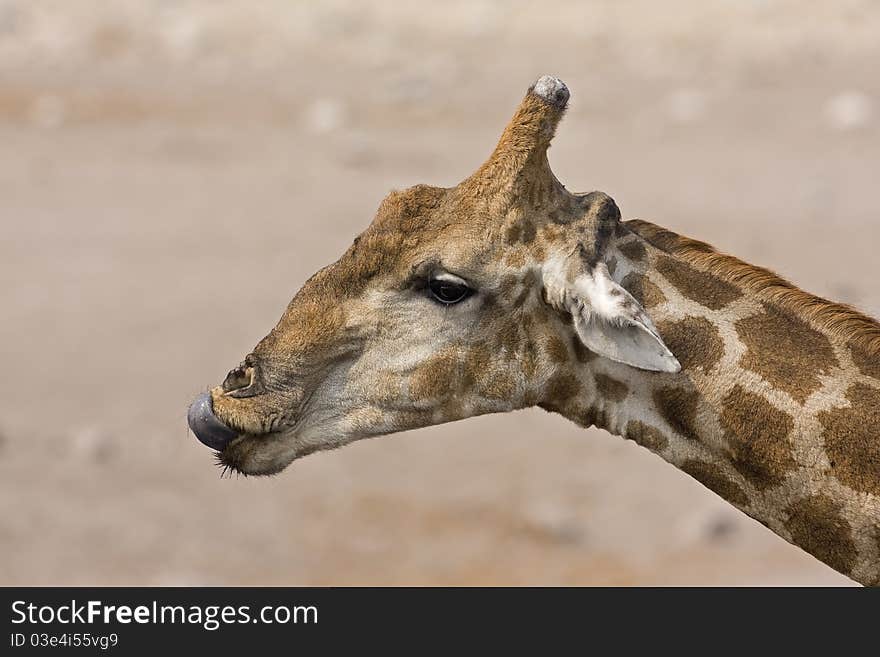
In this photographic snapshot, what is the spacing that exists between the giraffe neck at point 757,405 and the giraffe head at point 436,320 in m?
0.25

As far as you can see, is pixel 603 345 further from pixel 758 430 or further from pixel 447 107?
pixel 447 107

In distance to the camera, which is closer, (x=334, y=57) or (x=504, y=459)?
(x=504, y=459)

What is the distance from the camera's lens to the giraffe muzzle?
692cm

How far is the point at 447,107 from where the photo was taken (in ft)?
86.4

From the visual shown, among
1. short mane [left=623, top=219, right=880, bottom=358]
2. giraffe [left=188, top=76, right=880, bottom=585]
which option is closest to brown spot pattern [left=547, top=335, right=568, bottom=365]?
giraffe [left=188, top=76, right=880, bottom=585]

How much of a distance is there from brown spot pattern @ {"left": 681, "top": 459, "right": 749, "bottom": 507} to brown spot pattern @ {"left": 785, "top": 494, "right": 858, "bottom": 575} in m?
0.22

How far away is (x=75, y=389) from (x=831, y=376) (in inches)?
544

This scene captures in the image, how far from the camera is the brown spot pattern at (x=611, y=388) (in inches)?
261

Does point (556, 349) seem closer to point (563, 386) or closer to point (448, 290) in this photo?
point (563, 386)

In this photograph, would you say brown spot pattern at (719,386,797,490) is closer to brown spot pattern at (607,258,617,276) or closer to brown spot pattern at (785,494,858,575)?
brown spot pattern at (785,494,858,575)

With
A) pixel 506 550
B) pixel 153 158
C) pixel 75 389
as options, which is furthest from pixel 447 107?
pixel 506 550

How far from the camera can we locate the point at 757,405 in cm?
646

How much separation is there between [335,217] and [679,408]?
16.4 metres

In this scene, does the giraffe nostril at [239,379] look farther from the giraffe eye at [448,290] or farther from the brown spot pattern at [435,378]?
the giraffe eye at [448,290]
